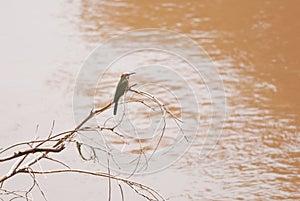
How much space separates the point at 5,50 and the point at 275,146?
2410 mm

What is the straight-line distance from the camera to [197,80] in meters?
4.57

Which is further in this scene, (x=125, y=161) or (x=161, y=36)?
(x=161, y=36)

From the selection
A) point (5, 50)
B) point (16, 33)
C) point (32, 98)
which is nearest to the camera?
point (32, 98)

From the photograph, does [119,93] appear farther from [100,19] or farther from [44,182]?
[100,19]

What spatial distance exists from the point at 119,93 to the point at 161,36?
11.1ft

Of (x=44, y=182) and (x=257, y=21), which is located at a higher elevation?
(x=257, y=21)

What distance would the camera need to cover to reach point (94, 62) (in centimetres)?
469

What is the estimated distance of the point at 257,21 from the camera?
215 inches

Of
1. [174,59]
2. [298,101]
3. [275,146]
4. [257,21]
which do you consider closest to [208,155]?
[275,146]

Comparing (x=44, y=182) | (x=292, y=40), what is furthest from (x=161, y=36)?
(x=44, y=182)

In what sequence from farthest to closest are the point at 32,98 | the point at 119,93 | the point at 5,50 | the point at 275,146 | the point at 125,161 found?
the point at 5,50 < the point at 32,98 < the point at 275,146 < the point at 125,161 < the point at 119,93

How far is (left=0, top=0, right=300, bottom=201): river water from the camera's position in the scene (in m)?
3.57

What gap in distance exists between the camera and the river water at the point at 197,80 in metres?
3.57

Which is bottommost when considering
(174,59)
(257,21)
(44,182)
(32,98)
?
(44,182)
